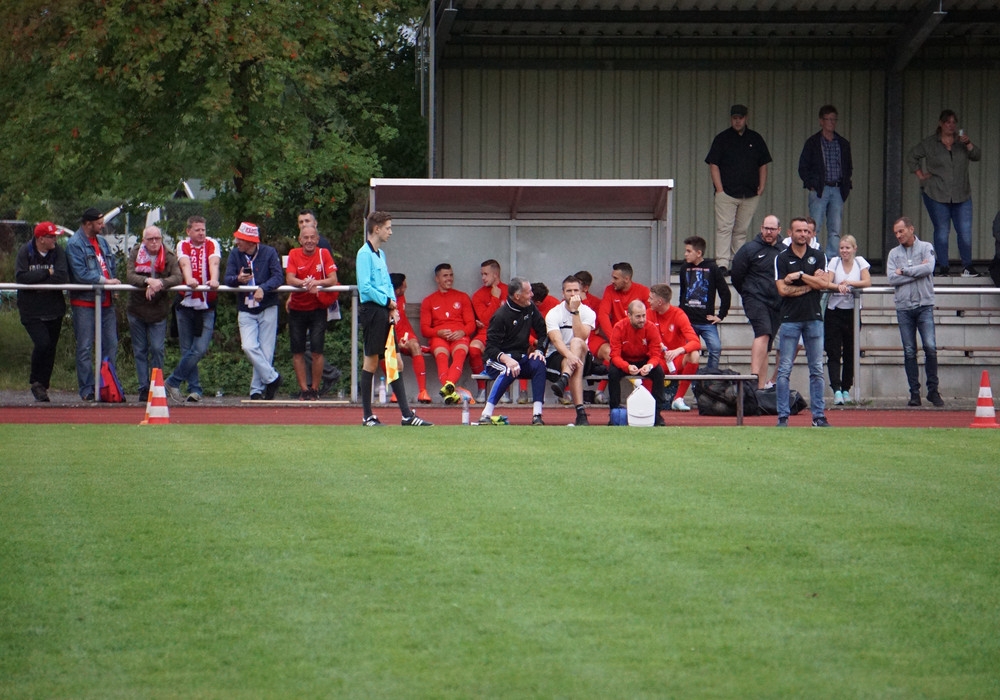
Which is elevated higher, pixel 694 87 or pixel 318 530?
pixel 694 87

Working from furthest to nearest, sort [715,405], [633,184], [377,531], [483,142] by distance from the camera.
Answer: [483,142] < [633,184] < [715,405] < [377,531]

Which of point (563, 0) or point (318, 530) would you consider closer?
point (318, 530)

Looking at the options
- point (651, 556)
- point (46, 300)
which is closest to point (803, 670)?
point (651, 556)

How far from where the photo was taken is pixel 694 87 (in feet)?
71.7

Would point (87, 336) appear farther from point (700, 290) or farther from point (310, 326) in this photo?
point (700, 290)

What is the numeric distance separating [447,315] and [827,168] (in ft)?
19.7

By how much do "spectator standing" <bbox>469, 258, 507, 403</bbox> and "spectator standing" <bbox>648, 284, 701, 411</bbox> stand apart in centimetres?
223

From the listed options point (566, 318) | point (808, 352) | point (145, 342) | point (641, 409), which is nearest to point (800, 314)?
point (808, 352)

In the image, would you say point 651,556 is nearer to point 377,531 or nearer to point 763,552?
point 763,552

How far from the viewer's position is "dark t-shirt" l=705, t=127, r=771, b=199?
19.3 meters

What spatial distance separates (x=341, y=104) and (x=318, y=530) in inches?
619

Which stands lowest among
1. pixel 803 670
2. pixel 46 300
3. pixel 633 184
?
pixel 803 670

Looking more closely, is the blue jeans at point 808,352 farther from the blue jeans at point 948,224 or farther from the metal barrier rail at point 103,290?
the blue jeans at point 948,224

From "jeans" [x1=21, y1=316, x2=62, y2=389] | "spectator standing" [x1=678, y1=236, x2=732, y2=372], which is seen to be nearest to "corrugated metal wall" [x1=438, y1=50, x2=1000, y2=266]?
"spectator standing" [x1=678, y1=236, x2=732, y2=372]
